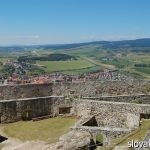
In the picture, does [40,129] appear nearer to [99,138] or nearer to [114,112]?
[114,112]

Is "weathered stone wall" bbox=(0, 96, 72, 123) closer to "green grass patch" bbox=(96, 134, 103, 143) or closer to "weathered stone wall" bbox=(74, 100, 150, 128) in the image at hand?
"weathered stone wall" bbox=(74, 100, 150, 128)

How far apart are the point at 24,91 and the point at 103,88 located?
691 cm

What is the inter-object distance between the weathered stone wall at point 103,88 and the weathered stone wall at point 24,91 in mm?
792

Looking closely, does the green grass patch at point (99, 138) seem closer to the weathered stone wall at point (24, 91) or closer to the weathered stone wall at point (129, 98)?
the weathered stone wall at point (129, 98)

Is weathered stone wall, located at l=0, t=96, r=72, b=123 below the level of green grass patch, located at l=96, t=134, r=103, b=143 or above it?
above

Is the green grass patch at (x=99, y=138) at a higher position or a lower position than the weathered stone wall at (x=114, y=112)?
lower

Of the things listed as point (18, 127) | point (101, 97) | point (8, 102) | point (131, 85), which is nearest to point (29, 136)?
point (18, 127)

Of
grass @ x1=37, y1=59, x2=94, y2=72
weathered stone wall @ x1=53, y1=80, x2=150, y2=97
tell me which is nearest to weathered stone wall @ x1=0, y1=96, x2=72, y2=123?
weathered stone wall @ x1=53, y1=80, x2=150, y2=97

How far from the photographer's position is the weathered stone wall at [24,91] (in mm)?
34844

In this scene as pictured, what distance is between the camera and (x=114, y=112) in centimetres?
2889

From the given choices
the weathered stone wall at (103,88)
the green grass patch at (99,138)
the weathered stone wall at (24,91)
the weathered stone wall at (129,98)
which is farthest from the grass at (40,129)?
the weathered stone wall at (103,88)

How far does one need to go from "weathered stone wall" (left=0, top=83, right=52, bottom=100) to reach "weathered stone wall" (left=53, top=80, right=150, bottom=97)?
0.79 metres

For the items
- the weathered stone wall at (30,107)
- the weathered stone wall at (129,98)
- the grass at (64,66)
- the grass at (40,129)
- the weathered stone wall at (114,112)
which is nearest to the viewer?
the grass at (40,129)

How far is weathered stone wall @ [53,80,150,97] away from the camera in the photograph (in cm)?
3572
